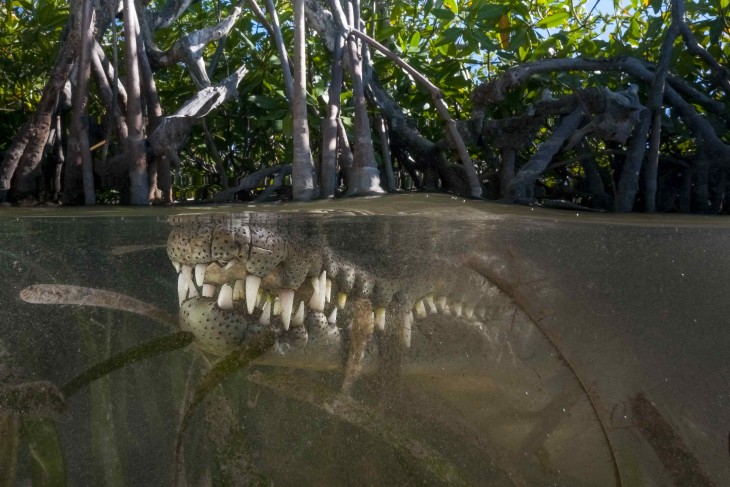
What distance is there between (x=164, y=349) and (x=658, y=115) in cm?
258

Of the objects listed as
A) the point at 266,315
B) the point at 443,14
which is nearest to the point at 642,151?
the point at 443,14

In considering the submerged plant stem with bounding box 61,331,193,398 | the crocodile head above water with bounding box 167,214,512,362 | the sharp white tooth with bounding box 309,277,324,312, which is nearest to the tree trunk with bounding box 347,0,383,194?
the crocodile head above water with bounding box 167,214,512,362

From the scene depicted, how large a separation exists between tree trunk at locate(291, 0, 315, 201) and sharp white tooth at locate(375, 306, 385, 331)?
0.64 meters

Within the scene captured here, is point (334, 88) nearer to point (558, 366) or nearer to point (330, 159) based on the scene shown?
point (330, 159)

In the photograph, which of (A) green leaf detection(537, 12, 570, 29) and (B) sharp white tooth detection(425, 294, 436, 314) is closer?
(B) sharp white tooth detection(425, 294, 436, 314)

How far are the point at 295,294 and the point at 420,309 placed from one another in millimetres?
687

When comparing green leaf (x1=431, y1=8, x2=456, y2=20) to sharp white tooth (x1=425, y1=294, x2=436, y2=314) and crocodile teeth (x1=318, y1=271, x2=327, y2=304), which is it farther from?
crocodile teeth (x1=318, y1=271, x2=327, y2=304)

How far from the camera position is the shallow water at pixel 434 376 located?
346cm

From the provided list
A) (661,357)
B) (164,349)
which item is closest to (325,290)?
(164,349)

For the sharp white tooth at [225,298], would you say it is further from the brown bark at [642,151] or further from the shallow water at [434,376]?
the brown bark at [642,151]

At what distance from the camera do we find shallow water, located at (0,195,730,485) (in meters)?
3.46

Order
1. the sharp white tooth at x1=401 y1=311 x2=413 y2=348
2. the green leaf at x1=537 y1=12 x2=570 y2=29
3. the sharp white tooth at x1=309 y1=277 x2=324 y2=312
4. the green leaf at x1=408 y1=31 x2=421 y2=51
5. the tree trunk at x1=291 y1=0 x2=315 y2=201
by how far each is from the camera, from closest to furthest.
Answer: the sharp white tooth at x1=309 y1=277 x2=324 y2=312 < the sharp white tooth at x1=401 y1=311 x2=413 y2=348 < the tree trunk at x1=291 y1=0 x2=315 y2=201 < the green leaf at x1=537 y1=12 x2=570 y2=29 < the green leaf at x1=408 y1=31 x2=421 y2=51

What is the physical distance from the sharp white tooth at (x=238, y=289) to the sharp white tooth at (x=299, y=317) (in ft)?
0.71

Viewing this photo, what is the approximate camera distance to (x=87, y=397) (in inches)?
193
